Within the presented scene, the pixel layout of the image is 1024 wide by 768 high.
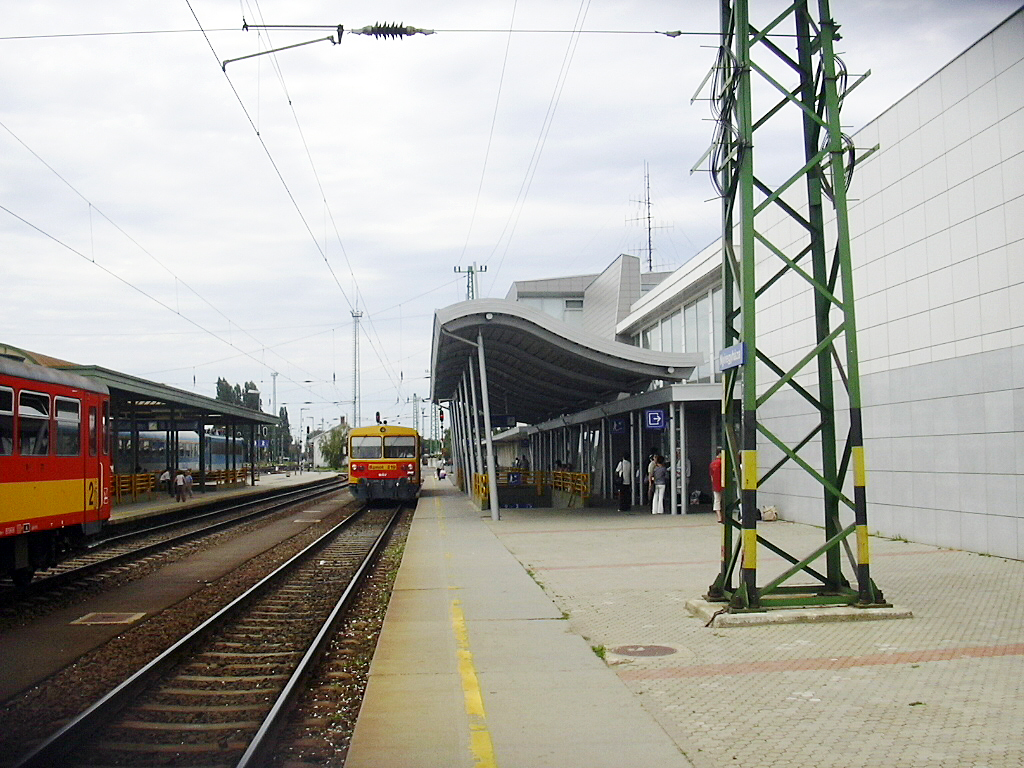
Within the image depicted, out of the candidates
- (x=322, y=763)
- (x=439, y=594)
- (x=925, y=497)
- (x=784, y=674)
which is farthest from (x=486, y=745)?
(x=925, y=497)

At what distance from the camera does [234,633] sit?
9.56 metres

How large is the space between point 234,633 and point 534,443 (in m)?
46.8

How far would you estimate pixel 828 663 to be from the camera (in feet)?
23.5

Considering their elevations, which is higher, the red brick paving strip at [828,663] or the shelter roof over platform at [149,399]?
the shelter roof over platform at [149,399]

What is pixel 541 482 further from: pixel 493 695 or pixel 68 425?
pixel 493 695

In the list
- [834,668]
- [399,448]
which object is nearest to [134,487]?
[399,448]

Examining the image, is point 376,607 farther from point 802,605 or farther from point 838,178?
point 838,178

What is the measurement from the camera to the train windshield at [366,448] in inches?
1305

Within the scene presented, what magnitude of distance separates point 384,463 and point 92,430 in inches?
784

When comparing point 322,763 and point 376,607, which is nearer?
point 322,763

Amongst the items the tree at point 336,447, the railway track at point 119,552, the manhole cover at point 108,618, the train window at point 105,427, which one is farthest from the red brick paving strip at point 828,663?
the tree at point 336,447

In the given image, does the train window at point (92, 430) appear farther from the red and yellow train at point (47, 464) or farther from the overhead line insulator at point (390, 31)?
the overhead line insulator at point (390, 31)

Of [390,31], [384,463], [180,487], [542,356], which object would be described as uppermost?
[390,31]

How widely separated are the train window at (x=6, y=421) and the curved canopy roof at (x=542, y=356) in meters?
12.7
